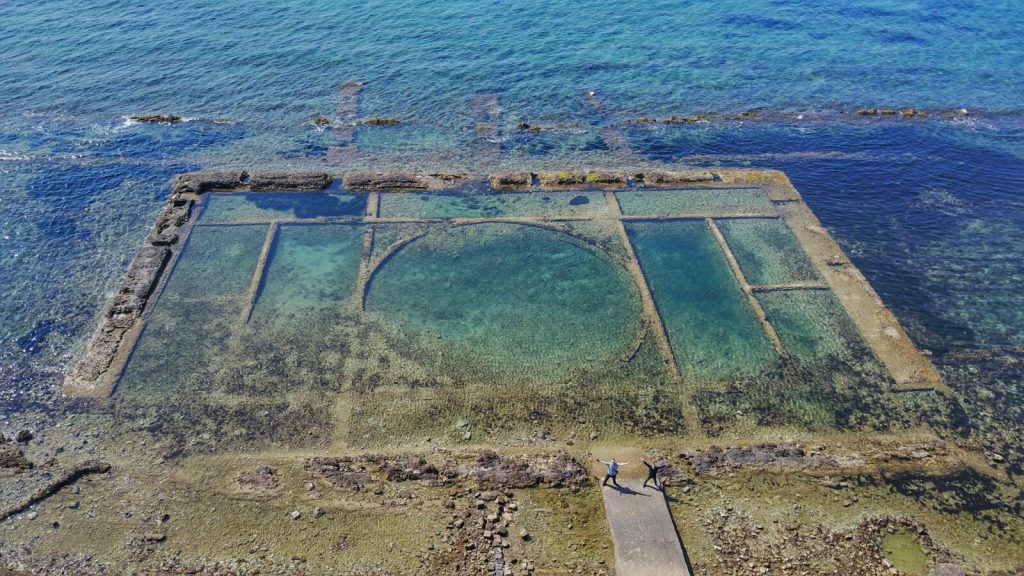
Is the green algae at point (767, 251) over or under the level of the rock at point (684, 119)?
under

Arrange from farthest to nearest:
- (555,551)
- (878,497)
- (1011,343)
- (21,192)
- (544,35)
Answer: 1. (544,35)
2. (21,192)
3. (1011,343)
4. (878,497)
5. (555,551)

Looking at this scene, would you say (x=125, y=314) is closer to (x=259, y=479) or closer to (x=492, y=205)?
(x=259, y=479)

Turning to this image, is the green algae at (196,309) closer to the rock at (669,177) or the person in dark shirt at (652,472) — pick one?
the person in dark shirt at (652,472)

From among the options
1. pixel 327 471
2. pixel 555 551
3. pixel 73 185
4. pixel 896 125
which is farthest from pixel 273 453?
pixel 896 125

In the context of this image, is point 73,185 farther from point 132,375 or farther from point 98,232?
point 132,375

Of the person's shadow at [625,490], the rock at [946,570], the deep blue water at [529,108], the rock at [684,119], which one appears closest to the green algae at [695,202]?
the deep blue water at [529,108]

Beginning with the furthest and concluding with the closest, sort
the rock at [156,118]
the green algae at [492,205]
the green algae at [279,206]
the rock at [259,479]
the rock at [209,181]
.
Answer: the rock at [156,118] → the rock at [209,181] → the green algae at [492,205] → the green algae at [279,206] → the rock at [259,479]
